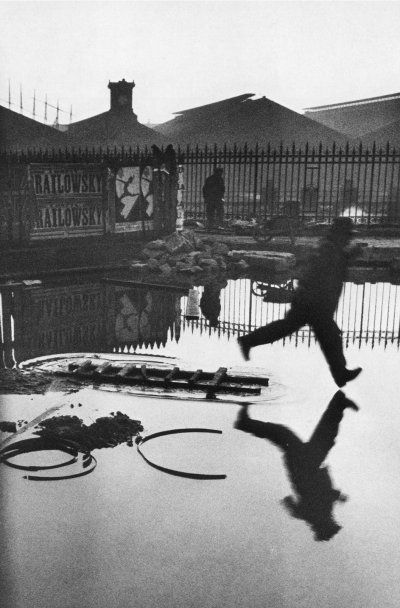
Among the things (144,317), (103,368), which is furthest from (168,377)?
(144,317)

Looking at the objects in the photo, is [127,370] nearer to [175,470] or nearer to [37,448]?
[37,448]

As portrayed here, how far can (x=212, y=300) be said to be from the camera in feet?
42.8

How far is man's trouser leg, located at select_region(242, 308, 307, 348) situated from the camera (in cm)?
754

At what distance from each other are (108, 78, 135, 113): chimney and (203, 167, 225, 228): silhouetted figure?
79.8ft

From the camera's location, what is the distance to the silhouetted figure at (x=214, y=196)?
24.3 m

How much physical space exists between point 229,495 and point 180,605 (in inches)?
51.9

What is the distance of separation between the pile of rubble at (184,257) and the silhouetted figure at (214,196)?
5.93 metres

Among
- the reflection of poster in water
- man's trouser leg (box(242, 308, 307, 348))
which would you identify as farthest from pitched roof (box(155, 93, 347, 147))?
man's trouser leg (box(242, 308, 307, 348))

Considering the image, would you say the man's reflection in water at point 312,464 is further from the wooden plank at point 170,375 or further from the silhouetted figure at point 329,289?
the wooden plank at point 170,375

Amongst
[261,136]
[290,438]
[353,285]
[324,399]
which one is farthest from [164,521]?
[261,136]

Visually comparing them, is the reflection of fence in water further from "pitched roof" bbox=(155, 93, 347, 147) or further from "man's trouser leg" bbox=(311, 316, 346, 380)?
"pitched roof" bbox=(155, 93, 347, 147)

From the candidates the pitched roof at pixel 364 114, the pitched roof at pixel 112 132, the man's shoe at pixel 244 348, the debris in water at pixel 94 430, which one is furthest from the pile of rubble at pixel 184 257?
the pitched roof at pixel 364 114

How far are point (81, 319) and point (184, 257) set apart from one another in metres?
6.56

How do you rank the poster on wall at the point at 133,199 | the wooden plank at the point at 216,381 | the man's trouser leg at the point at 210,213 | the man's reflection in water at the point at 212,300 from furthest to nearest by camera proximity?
1. the man's trouser leg at the point at 210,213
2. the poster on wall at the point at 133,199
3. the man's reflection in water at the point at 212,300
4. the wooden plank at the point at 216,381
